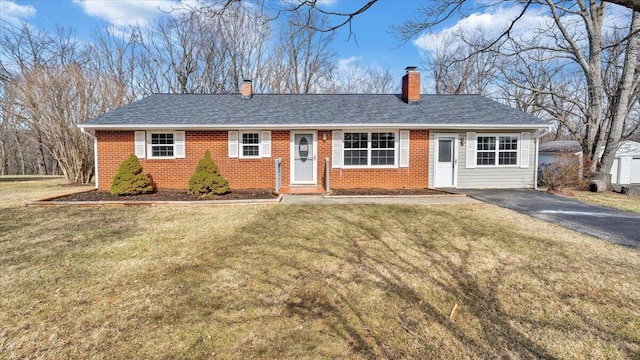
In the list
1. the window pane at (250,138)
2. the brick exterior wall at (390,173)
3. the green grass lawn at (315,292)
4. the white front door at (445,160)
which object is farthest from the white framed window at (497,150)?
the window pane at (250,138)

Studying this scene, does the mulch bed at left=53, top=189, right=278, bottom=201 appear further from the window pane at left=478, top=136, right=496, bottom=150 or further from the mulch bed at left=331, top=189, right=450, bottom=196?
the window pane at left=478, top=136, right=496, bottom=150

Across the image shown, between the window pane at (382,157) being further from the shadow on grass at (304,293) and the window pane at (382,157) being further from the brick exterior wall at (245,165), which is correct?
the shadow on grass at (304,293)

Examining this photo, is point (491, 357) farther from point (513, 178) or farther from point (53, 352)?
point (513, 178)

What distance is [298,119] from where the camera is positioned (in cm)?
1132

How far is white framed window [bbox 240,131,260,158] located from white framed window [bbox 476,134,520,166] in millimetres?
8462

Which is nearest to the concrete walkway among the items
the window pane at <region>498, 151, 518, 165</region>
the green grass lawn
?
the green grass lawn

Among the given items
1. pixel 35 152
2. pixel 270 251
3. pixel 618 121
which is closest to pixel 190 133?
pixel 270 251

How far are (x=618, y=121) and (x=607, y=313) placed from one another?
1512cm

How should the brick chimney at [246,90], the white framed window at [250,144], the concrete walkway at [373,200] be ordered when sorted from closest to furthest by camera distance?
the concrete walkway at [373,200] → the white framed window at [250,144] → the brick chimney at [246,90]

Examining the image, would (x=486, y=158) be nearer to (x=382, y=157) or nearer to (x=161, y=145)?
(x=382, y=157)

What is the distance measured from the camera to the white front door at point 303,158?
37.3 feet

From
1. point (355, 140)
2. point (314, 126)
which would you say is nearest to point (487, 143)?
point (355, 140)

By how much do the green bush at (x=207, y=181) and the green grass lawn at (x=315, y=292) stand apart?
3590 mm

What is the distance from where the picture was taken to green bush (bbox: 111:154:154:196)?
→ 380 inches
